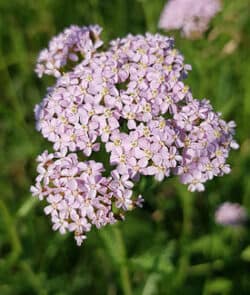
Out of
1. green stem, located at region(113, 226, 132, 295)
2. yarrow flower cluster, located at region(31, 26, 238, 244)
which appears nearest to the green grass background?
green stem, located at region(113, 226, 132, 295)

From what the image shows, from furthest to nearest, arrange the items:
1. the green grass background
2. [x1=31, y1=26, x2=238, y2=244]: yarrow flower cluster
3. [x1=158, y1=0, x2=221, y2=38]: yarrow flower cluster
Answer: [x1=158, y1=0, x2=221, y2=38]: yarrow flower cluster < the green grass background < [x1=31, y1=26, x2=238, y2=244]: yarrow flower cluster

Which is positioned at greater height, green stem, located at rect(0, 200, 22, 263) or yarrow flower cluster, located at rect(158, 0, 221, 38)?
yarrow flower cluster, located at rect(158, 0, 221, 38)

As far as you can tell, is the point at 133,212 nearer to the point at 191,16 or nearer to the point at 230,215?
the point at 230,215

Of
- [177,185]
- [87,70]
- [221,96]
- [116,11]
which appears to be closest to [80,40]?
[87,70]

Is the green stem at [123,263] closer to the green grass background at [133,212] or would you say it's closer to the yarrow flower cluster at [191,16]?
the green grass background at [133,212]

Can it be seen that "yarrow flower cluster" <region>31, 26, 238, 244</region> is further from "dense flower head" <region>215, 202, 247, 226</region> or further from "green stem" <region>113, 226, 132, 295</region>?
"dense flower head" <region>215, 202, 247, 226</region>

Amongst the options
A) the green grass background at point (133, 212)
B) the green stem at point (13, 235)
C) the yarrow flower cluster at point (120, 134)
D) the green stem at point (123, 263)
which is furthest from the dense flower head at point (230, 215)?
the green stem at point (13, 235)

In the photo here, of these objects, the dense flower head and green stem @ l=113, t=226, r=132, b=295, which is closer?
green stem @ l=113, t=226, r=132, b=295
